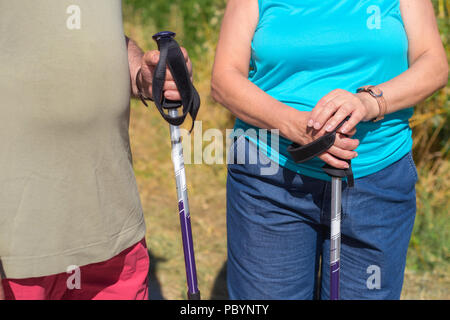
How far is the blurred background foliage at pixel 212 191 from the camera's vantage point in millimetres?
3645

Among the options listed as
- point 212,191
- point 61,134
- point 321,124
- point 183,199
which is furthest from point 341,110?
point 212,191

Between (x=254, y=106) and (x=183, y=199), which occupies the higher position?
(x=254, y=106)

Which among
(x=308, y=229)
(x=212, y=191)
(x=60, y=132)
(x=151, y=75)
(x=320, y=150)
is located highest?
(x=151, y=75)

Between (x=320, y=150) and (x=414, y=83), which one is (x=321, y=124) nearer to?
(x=320, y=150)

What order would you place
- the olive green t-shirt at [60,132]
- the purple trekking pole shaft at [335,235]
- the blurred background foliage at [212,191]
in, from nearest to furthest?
the olive green t-shirt at [60,132], the purple trekking pole shaft at [335,235], the blurred background foliage at [212,191]

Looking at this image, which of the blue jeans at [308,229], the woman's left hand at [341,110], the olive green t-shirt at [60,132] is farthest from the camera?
the blue jeans at [308,229]

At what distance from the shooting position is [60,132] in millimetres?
1527

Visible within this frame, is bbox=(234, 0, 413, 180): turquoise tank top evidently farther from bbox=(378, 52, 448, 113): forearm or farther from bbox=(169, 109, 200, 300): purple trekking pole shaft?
bbox=(169, 109, 200, 300): purple trekking pole shaft

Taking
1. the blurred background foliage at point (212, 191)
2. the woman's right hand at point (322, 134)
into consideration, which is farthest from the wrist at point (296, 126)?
the blurred background foliage at point (212, 191)

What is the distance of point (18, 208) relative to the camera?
1537 millimetres

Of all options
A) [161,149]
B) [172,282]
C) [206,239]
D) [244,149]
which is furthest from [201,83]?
[244,149]

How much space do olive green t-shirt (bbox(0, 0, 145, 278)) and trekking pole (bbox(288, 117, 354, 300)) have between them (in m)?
0.59

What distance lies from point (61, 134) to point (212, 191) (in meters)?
3.28

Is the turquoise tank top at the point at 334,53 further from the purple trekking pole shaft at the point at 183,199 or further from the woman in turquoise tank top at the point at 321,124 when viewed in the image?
the purple trekking pole shaft at the point at 183,199
